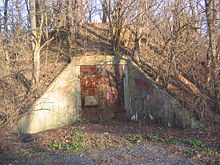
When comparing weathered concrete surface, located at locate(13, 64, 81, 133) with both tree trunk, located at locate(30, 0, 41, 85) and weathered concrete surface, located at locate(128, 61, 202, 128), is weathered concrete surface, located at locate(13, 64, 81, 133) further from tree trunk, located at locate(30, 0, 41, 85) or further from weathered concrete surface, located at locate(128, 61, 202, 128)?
weathered concrete surface, located at locate(128, 61, 202, 128)

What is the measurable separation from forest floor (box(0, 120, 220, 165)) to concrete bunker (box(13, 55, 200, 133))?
101 centimetres

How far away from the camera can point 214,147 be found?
6535mm

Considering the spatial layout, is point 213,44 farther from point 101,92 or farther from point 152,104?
point 101,92

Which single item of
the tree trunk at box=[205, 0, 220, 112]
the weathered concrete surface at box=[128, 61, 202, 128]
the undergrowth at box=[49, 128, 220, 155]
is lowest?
the undergrowth at box=[49, 128, 220, 155]

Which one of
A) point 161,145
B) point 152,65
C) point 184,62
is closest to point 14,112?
point 161,145

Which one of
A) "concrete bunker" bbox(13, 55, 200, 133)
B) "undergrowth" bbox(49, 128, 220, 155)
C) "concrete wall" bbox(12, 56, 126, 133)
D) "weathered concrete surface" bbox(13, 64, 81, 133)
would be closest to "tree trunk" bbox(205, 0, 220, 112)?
"concrete bunker" bbox(13, 55, 200, 133)

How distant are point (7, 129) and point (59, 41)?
5.96 meters

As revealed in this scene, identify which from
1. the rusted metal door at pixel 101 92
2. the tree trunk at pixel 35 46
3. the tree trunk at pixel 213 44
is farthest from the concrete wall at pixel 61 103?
the tree trunk at pixel 213 44

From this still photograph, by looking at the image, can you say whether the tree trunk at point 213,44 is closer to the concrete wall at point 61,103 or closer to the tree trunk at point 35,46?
the concrete wall at point 61,103

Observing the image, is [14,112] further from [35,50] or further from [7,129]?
[35,50]

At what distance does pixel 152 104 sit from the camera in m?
9.74

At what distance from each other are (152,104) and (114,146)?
132 inches

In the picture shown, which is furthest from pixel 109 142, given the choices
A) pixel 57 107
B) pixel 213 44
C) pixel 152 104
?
pixel 213 44

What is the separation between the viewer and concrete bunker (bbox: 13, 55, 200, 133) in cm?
962
